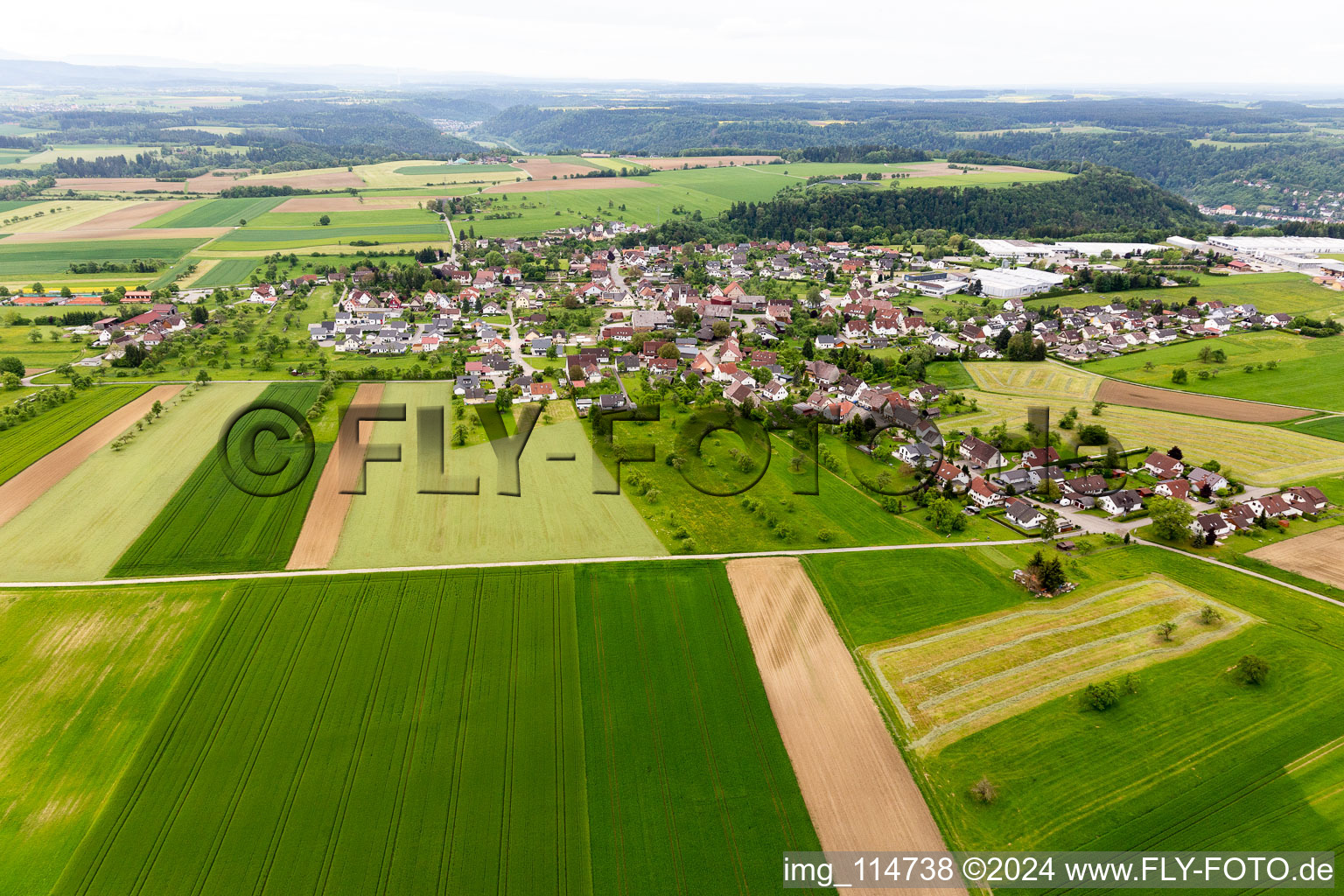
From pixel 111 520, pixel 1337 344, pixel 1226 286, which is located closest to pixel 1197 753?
pixel 111 520

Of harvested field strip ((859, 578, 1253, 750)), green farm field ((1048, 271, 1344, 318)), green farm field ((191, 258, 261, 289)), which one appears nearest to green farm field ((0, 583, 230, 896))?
harvested field strip ((859, 578, 1253, 750))

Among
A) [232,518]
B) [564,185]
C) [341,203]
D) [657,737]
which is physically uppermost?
[564,185]

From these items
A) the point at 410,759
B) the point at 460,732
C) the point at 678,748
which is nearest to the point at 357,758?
the point at 410,759

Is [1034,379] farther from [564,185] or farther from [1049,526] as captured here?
[564,185]

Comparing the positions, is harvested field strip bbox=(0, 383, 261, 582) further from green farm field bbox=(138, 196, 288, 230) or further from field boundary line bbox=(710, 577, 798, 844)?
green farm field bbox=(138, 196, 288, 230)

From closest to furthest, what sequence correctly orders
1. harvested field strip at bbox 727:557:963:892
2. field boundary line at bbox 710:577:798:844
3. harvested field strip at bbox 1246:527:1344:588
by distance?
harvested field strip at bbox 727:557:963:892 < field boundary line at bbox 710:577:798:844 < harvested field strip at bbox 1246:527:1344:588
